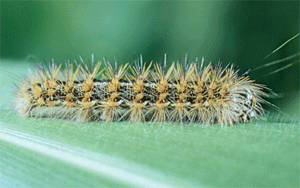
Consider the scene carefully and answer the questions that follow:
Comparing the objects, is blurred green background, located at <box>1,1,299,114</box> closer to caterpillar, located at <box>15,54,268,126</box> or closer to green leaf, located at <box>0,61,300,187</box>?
caterpillar, located at <box>15,54,268,126</box>

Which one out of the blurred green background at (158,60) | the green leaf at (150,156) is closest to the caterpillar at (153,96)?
the blurred green background at (158,60)

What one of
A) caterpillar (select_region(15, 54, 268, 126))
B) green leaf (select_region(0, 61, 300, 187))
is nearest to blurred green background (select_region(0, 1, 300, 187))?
green leaf (select_region(0, 61, 300, 187))

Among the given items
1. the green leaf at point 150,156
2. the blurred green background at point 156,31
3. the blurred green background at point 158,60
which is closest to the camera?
the green leaf at point 150,156

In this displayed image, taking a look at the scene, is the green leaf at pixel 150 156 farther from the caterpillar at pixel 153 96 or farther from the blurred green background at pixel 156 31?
the blurred green background at pixel 156 31

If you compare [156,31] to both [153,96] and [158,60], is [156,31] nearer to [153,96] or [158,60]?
[158,60]

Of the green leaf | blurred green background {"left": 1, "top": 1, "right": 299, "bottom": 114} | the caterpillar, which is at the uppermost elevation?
blurred green background {"left": 1, "top": 1, "right": 299, "bottom": 114}

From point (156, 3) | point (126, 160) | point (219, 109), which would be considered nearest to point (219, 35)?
point (156, 3)
